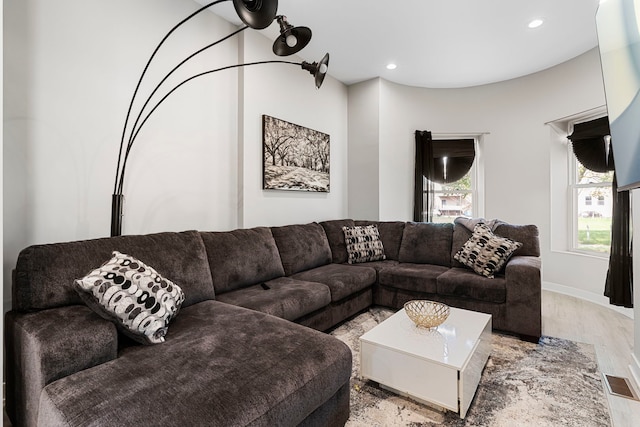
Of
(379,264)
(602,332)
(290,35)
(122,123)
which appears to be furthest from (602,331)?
(122,123)

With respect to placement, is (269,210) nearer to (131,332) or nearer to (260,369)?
(131,332)

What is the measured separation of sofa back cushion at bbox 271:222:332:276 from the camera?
290 cm

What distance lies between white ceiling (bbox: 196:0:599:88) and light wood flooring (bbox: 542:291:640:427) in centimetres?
283

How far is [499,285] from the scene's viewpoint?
2578 millimetres

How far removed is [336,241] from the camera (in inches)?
138

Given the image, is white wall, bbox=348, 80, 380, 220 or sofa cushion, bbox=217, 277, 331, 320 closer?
sofa cushion, bbox=217, 277, 331, 320

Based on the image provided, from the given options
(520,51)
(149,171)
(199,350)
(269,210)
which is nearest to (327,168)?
(269,210)

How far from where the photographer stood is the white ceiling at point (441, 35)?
2.75 metres

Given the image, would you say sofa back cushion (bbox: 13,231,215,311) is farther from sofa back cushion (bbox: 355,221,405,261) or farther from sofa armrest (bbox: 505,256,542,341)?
sofa armrest (bbox: 505,256,542,341)

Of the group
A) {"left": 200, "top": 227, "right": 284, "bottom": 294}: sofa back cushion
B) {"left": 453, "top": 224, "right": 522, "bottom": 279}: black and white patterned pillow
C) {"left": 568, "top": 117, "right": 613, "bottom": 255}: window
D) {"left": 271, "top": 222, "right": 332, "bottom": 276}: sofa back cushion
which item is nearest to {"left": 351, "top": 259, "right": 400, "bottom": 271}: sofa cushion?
{"left": 271, "top": 222, "right": 332, "bottom": 276}: sofa back cushion

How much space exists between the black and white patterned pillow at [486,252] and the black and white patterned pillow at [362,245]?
89 centimetres

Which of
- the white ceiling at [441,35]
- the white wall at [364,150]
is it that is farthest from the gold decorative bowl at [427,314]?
the white ceiling at [441,35]

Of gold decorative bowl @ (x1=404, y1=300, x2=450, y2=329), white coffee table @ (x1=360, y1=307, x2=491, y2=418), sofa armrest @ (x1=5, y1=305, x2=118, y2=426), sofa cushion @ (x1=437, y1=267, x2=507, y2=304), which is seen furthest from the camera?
sofa cushion @ (x1=437, y1=267, x2=507, y2=304)

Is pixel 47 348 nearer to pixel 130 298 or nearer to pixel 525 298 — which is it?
pixel 130 298
